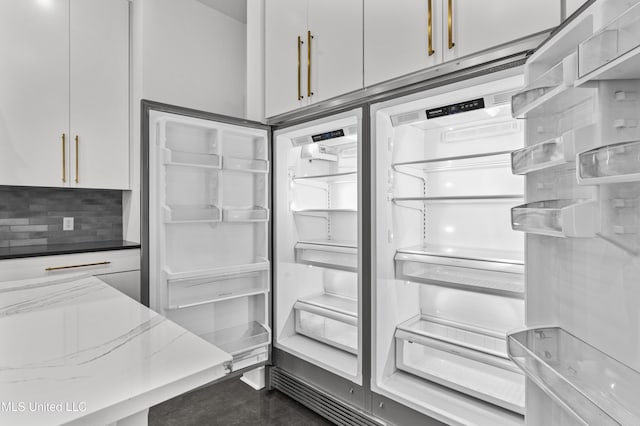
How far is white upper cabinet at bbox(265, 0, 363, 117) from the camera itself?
1.76 m

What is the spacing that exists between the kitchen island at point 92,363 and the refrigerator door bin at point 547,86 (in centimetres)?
89

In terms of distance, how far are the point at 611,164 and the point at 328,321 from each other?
2.09 metres

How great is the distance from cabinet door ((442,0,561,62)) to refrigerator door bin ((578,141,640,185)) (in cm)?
81

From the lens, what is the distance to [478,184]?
1825 millimetres

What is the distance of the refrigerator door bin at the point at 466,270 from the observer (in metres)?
1.39

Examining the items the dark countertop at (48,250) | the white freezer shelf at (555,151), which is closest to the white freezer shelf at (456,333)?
the white freezer shelf at (555,151)

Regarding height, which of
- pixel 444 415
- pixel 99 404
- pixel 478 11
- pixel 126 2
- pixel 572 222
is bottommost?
pixel 444 415

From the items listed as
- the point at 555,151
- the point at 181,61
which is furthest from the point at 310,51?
the point at 555,151

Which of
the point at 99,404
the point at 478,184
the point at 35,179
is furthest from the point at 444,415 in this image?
the point at 35,179

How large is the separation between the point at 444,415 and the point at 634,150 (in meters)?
1.36

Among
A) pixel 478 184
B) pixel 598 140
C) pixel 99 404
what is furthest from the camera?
pixel 478 184

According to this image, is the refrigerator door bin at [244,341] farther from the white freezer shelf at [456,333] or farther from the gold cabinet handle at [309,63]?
the gold cabinet handle at [309,63]

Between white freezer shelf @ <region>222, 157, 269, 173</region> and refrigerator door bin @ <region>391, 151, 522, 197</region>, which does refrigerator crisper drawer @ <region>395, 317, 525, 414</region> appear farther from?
white freezer shelf @ <region>222, 157, 269, 173</region>

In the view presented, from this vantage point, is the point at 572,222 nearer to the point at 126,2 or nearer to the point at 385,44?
the point at 385,44
